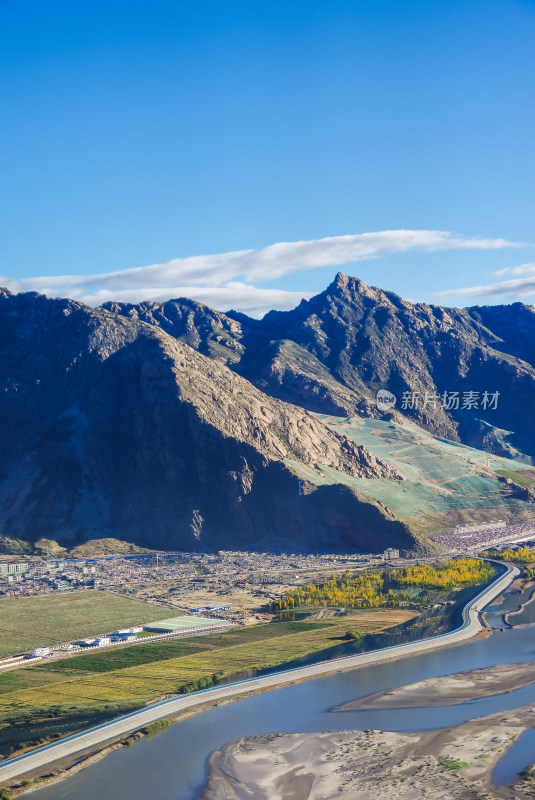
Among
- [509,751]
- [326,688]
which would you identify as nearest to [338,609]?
[326,688]

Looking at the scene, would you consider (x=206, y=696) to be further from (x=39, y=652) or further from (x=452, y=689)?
(x=39, y=652)

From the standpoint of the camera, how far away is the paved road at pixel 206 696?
306 ft

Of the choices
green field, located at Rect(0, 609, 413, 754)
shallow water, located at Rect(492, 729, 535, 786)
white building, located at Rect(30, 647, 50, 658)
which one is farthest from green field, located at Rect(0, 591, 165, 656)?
shallow water, located at Rect(492, 729, 535, 786)

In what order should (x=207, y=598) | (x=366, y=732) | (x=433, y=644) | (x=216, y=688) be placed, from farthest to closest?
1. (x=207, y=598)
2. (x=433, y=644)
3. (x=216, y=688)
4. (x=366, y=732)

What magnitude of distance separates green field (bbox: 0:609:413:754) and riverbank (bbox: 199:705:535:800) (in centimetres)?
2319

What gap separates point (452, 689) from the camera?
117750mm

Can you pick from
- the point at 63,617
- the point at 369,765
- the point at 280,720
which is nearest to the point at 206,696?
the point at 280,720

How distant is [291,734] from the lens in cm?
10144

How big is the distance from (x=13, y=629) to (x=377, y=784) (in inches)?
3621

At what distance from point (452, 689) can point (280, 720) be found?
25.1 metres

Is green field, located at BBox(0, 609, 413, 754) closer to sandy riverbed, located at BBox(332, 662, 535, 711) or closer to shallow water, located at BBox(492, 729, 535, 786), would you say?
sandy riverbed, located at BBox(332, 662, 535, 711)

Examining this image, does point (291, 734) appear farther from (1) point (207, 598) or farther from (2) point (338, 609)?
A: (1) point (207, 598)

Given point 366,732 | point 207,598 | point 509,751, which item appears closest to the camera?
→ point 509,751

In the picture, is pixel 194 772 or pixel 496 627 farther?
pixel 496 627
